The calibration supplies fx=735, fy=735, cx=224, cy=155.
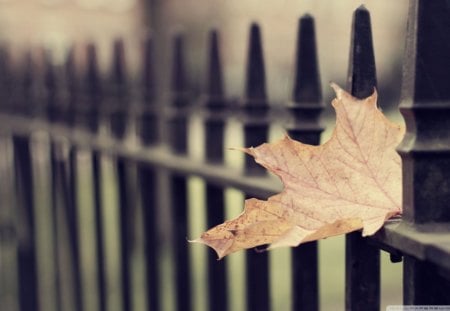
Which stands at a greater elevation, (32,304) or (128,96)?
(128,96)

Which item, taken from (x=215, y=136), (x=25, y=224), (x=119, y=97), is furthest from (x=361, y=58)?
(x=25, y=224)

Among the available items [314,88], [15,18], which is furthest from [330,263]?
[15,18]

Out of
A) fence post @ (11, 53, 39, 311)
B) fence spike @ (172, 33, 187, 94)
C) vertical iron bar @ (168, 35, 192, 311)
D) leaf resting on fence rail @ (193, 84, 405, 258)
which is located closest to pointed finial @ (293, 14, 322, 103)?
leaf resting on fence rail @ (193, 84, 405, 258)

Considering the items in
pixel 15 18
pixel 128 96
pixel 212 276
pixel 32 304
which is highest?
pixel 15 18

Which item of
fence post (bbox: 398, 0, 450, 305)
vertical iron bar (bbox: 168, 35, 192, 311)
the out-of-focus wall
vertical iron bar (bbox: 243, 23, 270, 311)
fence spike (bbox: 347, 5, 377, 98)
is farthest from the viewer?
the out-of-focus wall

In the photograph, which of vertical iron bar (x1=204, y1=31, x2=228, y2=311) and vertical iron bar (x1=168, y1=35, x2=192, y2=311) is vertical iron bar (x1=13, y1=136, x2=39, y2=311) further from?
vertical iron bar (x1=204, y1=31, x2=228, y2=311)

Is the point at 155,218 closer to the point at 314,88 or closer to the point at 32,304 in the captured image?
the point at 314,88
